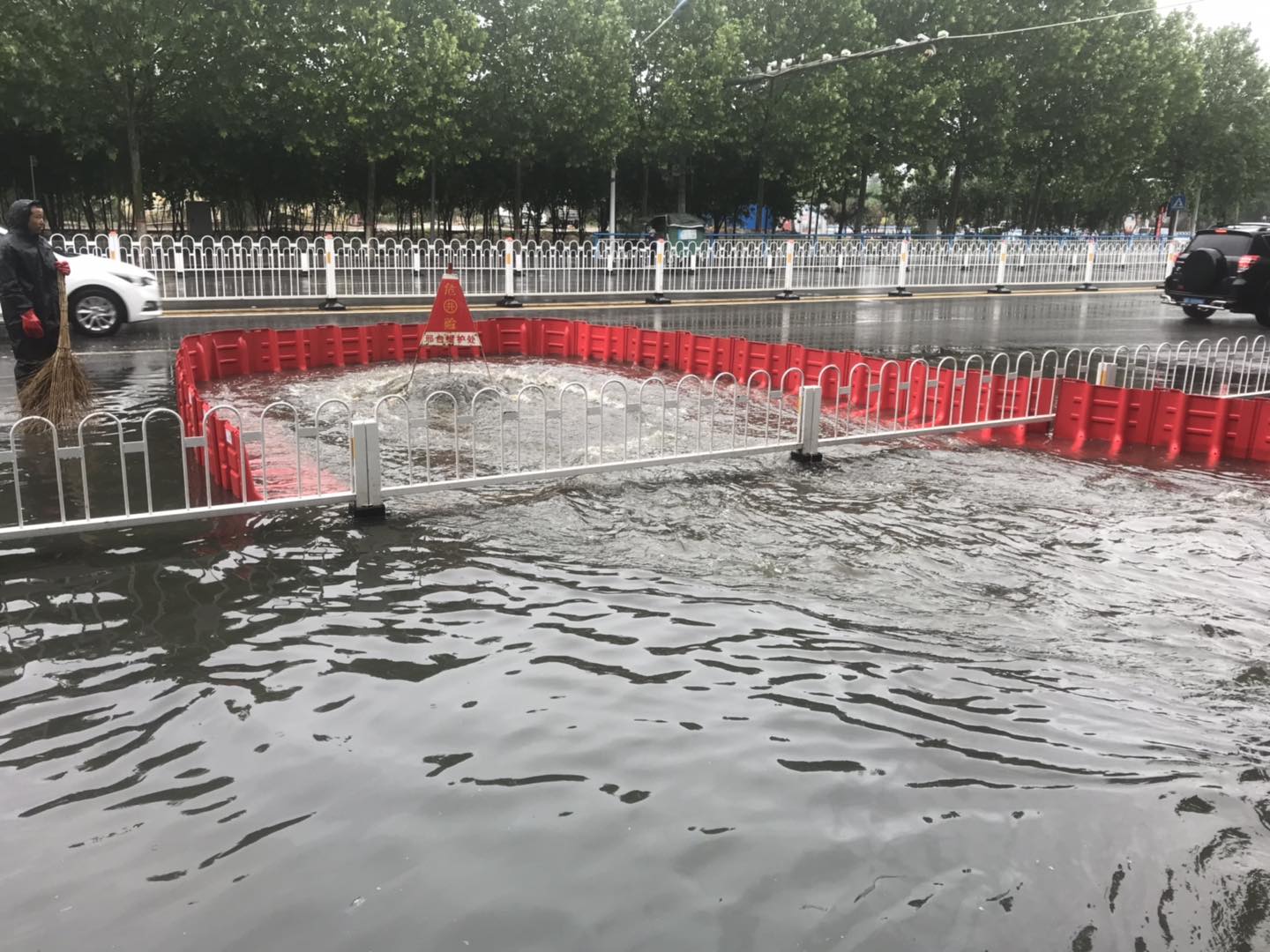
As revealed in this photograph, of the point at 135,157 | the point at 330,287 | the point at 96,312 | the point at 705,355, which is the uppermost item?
the point at 135,157

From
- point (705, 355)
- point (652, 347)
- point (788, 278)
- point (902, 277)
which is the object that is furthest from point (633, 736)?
point (902, 277)

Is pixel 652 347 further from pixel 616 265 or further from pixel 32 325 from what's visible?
pixel 616 265

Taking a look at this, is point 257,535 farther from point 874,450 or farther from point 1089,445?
point 1089,445

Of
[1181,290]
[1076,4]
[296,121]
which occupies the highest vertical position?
[1076,4]

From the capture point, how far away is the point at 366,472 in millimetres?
6793

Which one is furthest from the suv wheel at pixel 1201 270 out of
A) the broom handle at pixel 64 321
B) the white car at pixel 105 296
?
the broom handle at pixel 64 321

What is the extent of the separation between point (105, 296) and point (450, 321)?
689cm

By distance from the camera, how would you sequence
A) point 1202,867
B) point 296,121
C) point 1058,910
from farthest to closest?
point 296,121, point 1202,867, point 1058,910

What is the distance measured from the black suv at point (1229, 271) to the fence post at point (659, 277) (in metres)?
10.8

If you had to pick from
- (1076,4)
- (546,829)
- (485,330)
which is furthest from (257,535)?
(1076,4)

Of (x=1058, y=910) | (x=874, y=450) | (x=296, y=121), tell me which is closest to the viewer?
(x=1058, y=910)

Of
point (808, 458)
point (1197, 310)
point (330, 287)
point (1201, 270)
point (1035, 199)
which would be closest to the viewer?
point (808, 458)

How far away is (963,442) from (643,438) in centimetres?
303

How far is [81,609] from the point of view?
534 centimetres
